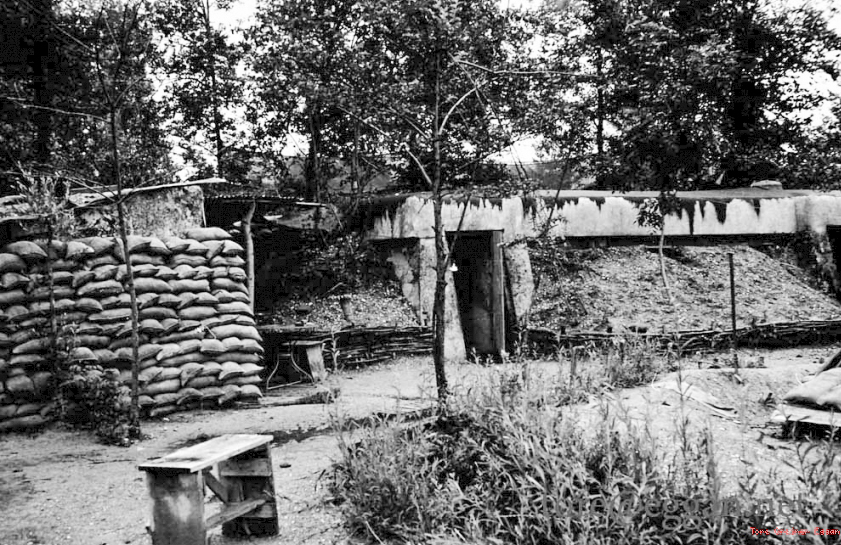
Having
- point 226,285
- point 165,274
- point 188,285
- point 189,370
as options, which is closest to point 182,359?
point 189,370

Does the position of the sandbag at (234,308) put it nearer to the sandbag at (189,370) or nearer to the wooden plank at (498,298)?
the sandbag at (189,370)

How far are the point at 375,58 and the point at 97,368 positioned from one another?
13.0ft

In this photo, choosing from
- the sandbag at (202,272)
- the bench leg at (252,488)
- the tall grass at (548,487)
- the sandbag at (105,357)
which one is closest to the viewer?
the tall grass at (548,487)

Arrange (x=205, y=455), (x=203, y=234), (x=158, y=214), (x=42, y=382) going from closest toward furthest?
(x=205, y=455)
(x=42, y=382)
(x=203, y=234)
(x=158, y=214)

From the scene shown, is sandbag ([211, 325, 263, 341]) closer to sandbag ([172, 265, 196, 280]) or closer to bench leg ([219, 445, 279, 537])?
sandbag ([172, 265, 196, 280])

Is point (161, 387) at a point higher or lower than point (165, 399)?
higher

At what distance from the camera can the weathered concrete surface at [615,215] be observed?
33.4 ft

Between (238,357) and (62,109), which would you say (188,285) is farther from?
(62,109)

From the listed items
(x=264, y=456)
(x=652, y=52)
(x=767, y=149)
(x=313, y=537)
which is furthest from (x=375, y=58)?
(x=767, y=149)

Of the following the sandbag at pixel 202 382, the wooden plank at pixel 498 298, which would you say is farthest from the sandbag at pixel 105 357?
the wooden plank at pixel 498 298

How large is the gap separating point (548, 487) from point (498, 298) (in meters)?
7.24

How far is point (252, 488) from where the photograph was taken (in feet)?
12.0

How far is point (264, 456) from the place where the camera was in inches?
146

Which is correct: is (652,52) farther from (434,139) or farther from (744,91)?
(744,91)
